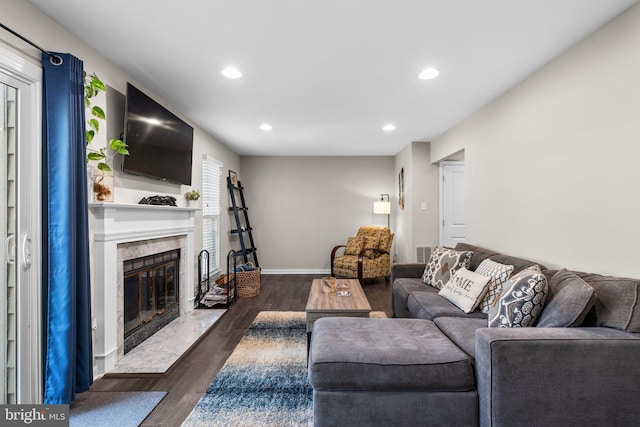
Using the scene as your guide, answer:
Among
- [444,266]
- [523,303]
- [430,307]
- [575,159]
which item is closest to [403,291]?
[444,266]

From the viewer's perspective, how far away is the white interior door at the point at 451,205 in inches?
200

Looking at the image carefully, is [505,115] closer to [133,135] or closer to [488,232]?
[488,232]

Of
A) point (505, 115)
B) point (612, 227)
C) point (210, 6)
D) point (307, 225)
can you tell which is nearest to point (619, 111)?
point (612, 227)

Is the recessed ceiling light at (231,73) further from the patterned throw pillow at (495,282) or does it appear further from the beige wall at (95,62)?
the patterned throw pillow at (495,282)

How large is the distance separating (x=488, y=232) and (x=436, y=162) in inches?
76.9

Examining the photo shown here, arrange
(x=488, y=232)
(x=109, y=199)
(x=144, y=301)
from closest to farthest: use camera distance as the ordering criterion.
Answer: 1. (x=109, y=199)
2. (x=144, y=301)
3. (x=488, y=232)

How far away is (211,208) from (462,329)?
394 centimetres

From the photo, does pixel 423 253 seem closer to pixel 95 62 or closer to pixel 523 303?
pixel 523 303

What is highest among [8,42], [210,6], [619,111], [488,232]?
[210,6]

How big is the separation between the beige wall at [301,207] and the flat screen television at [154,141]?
2781 mm

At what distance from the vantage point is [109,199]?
7.80 feet

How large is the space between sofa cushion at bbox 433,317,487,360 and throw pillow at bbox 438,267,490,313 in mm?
153

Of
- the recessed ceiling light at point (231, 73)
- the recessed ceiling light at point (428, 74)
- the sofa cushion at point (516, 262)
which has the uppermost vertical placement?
the recessed ceiling light at point (231, 73)

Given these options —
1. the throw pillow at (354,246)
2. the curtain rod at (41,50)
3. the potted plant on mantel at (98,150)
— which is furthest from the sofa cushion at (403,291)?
the curtain rod at (41,50)
